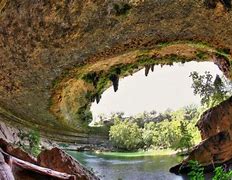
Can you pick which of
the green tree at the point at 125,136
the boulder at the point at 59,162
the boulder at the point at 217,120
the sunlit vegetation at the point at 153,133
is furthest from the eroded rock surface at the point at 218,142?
the green tree at the point at 125,136

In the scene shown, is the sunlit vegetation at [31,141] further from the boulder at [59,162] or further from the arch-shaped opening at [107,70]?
the boulder at [59,162]

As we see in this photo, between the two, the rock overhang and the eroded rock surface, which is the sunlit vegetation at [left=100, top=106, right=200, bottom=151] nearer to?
the eroded rock surface

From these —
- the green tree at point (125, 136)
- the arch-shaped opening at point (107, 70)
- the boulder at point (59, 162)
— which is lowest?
the boulder at point (59, 162)

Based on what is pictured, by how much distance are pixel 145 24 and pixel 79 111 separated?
6.17 m

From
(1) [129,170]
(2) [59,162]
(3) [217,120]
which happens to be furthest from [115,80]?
(2) [59,162]

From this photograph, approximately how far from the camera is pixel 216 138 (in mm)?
14180

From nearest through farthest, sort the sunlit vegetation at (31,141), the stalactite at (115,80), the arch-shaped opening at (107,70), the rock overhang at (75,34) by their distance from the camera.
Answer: the rock overhang at (75,34)
the arch-shaped opening at (107,70)
the sunlit vegetation at (31,141)
the stalactite at (115,80)

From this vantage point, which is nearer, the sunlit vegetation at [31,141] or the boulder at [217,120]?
the sunlit vegetation at [31,141]

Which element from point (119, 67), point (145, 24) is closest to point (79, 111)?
point (119, 67)

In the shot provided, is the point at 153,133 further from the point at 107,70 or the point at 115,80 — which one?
the point at 107,70

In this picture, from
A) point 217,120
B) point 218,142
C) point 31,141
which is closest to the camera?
point 31,141

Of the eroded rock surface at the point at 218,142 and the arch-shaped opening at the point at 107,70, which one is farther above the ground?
the arch-shaped opening at the point at 107,70

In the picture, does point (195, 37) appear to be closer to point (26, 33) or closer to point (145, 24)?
point (145, 24)

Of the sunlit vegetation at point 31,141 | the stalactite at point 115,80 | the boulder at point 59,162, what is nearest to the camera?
the boulder at point 59,162
